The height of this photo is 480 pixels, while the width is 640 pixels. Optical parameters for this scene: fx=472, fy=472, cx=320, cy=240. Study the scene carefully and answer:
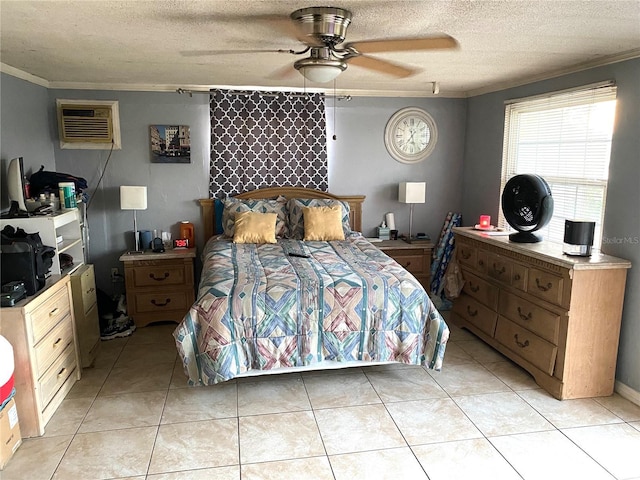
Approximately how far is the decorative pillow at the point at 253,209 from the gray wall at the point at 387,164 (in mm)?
711

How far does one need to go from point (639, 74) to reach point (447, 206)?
2.52m

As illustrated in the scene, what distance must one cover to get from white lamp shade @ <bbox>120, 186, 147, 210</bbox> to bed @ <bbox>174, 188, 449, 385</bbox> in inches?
48.1

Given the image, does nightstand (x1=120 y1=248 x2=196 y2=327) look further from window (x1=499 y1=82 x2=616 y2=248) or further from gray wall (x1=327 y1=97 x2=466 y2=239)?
window (x1=499 y1=82 x2=616 y2=248)

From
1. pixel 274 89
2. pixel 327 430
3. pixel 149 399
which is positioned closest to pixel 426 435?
pixel 327 430

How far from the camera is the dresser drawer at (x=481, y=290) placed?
3.76m

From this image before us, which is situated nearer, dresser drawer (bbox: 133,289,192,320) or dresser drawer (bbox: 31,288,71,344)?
dresser drawer (bbox: 31,288,71,344)

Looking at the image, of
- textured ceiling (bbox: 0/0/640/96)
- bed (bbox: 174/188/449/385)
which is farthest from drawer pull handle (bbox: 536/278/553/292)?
textured ceiling (bbox: 0/0/640/96)

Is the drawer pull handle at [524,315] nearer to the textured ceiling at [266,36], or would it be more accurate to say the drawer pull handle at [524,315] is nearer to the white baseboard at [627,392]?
the white baseboard at [627,392]

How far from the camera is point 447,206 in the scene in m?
5.30

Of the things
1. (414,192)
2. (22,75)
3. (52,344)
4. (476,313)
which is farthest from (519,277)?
(22,75)

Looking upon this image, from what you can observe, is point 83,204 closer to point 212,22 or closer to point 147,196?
point 147,196

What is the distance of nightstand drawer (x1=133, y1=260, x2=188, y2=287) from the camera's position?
4.30 metres

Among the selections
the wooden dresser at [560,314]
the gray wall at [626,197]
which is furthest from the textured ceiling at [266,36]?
the wooden dresser at [560,314]

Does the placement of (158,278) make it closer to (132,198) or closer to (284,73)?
(132,198)
